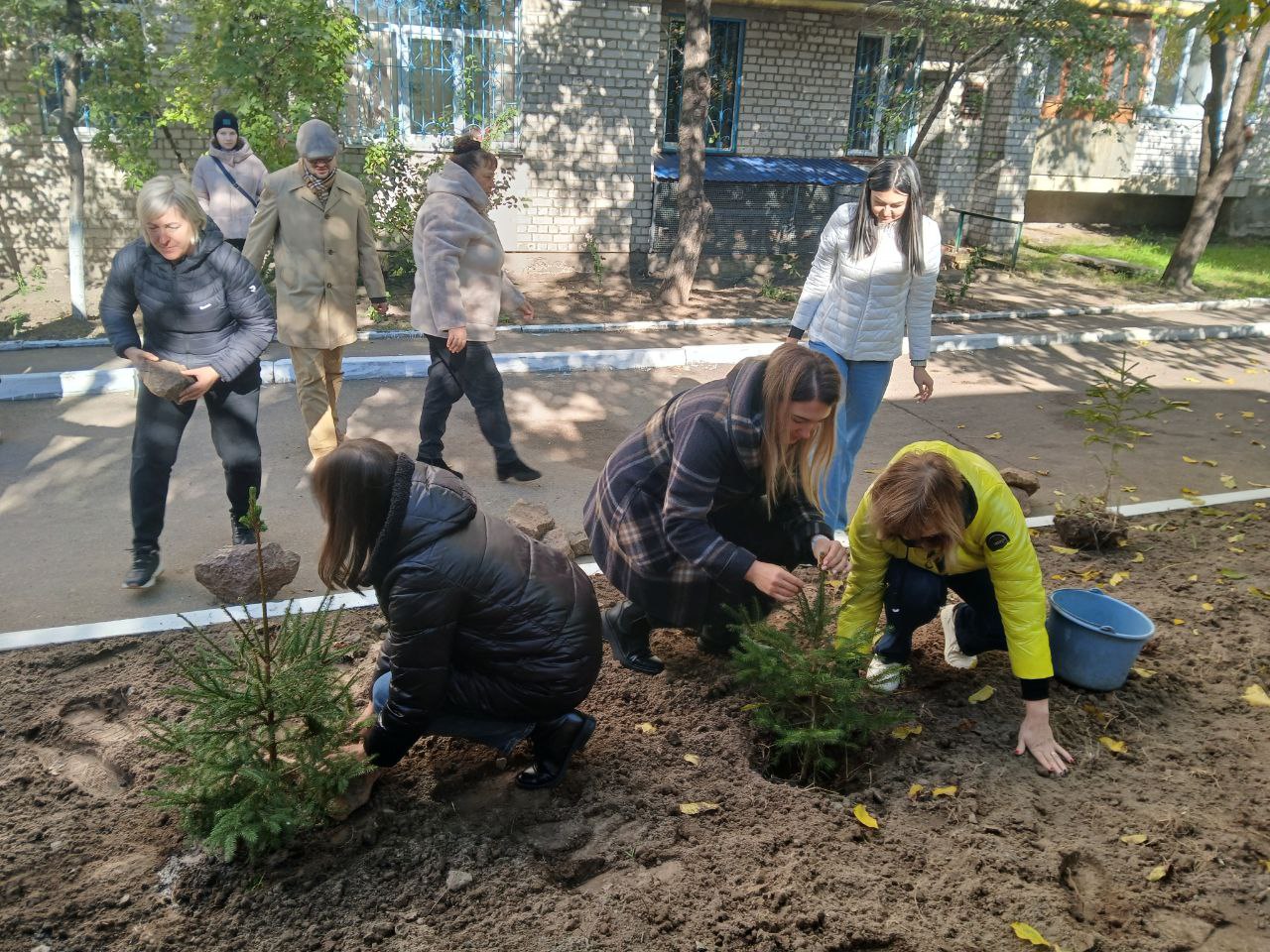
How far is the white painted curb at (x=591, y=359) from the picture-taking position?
283 inches

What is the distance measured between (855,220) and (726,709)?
8.30 feet

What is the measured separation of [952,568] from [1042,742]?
2.05ft

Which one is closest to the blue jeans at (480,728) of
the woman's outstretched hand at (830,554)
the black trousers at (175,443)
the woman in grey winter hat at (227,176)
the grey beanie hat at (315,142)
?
the woman's outstretched hand at (830,554)

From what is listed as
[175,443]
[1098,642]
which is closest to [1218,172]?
[1098,642]

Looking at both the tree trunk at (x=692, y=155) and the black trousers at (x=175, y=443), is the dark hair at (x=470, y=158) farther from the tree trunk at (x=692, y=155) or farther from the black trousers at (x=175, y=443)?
the tree trunk at (x=692, y=155)

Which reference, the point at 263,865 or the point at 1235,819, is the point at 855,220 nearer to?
the point at 1235,819

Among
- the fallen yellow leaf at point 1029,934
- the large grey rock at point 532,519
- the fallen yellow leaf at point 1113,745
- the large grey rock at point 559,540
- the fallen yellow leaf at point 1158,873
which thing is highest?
the large grey rock at point 532,519

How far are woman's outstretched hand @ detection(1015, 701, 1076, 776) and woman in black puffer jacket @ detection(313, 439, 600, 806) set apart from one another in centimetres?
143

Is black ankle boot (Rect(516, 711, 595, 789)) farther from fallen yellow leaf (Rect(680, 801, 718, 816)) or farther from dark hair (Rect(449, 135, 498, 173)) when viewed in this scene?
dark hair (Rect(449, 135, 498, 173))

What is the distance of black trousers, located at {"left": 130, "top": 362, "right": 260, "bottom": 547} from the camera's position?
440 centimetres

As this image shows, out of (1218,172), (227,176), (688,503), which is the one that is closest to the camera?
(688,503)

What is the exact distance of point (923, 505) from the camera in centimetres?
293

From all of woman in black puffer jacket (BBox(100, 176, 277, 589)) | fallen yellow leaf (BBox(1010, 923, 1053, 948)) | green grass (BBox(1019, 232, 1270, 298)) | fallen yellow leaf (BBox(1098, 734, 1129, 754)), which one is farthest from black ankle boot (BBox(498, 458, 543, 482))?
green grass (BBox(1019, 232, 1270, 298))

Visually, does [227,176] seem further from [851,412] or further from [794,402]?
[794,402]
